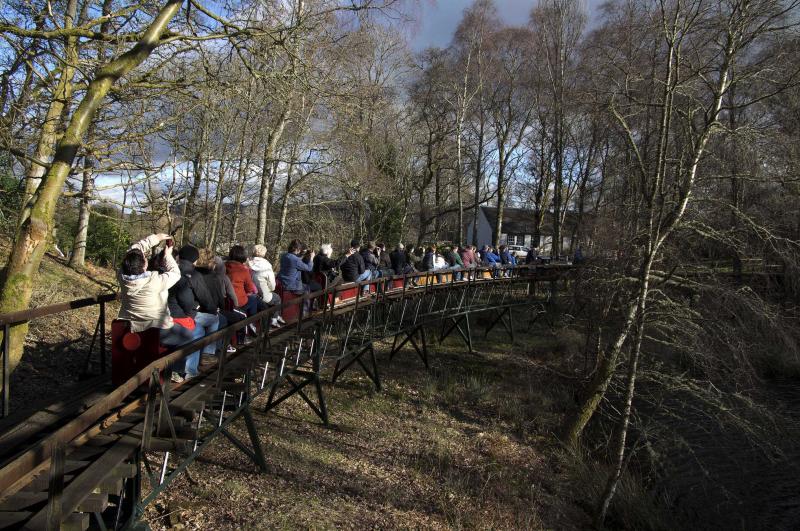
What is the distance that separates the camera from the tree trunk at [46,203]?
522 centimetres

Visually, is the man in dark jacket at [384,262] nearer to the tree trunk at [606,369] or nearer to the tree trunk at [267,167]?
the tree trunk at [267,167]

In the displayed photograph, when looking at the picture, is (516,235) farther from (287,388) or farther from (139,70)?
(139,70)

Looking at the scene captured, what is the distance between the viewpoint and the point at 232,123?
1489cm

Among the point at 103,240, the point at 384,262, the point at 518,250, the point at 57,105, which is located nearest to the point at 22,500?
the point at 57,105

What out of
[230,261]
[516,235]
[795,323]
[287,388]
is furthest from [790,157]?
[516,235]

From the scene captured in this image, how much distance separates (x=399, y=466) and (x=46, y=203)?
596 centimetres

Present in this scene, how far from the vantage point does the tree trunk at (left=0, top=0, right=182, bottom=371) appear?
5.22 meters

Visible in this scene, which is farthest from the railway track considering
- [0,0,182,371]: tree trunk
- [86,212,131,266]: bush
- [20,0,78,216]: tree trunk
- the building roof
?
the building roof

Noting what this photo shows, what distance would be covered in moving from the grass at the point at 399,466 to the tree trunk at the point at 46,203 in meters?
2.55

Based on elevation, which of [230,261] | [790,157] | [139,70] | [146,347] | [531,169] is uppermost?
[531,169]

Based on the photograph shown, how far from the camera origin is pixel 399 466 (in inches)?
327

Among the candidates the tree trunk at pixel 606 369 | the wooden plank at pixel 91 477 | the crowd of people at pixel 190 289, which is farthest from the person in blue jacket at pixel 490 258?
the wooden plank at pixel 91 477

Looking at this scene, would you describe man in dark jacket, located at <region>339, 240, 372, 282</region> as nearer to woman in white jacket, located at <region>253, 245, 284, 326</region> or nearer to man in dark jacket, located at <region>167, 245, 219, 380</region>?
woman in white jacket, located at <region>253, 245, 284, 326</region>

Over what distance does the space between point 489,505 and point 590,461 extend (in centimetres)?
350
